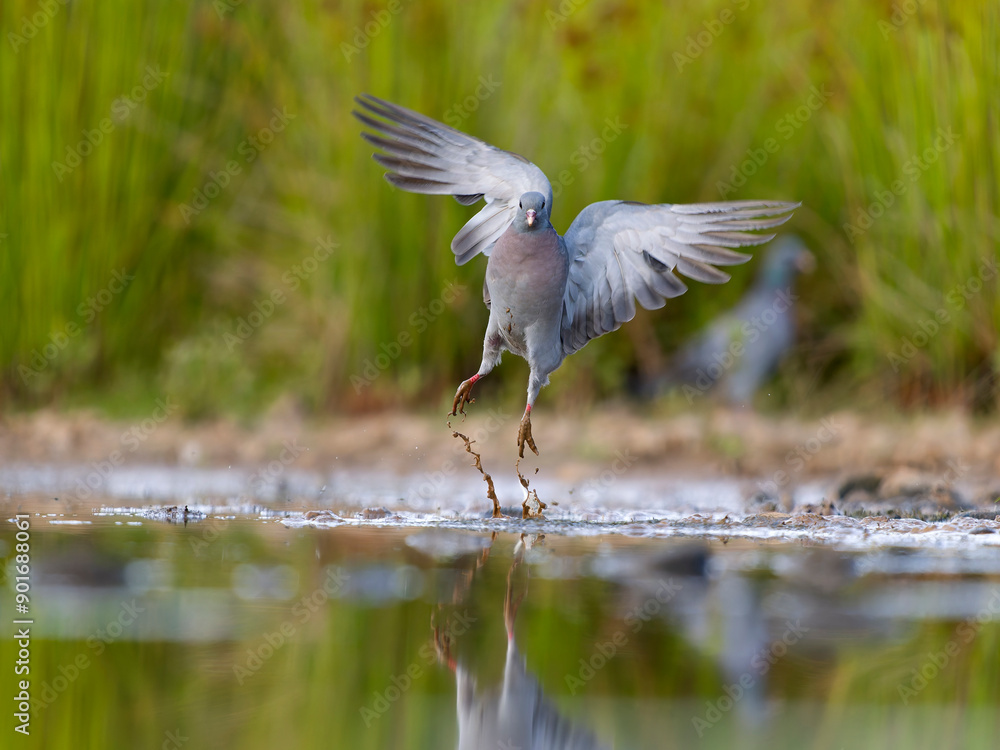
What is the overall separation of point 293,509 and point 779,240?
11.9 ft

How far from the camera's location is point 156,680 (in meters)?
2.91

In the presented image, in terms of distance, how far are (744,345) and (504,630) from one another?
4.16 metres

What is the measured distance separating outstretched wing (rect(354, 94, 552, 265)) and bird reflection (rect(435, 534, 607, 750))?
2.21m

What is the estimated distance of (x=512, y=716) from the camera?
8.96 feet

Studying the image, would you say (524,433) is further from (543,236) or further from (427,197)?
(427,197)

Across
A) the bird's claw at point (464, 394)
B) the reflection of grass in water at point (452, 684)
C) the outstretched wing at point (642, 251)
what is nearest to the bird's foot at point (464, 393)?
the bird's claw at point (464, 394)

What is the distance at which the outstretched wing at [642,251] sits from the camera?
16.1 ft

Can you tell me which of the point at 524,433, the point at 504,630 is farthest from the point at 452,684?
the point at 524,433

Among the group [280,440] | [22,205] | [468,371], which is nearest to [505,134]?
[468,371]

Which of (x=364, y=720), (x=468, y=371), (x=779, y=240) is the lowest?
(x=364, y=720)

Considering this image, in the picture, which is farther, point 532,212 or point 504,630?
point 532,212

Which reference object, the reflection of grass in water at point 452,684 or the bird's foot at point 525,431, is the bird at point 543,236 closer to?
the bird's foot at point 525,431

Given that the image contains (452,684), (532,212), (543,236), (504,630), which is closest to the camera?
(452,684)

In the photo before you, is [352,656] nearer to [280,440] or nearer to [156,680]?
[156,680]
